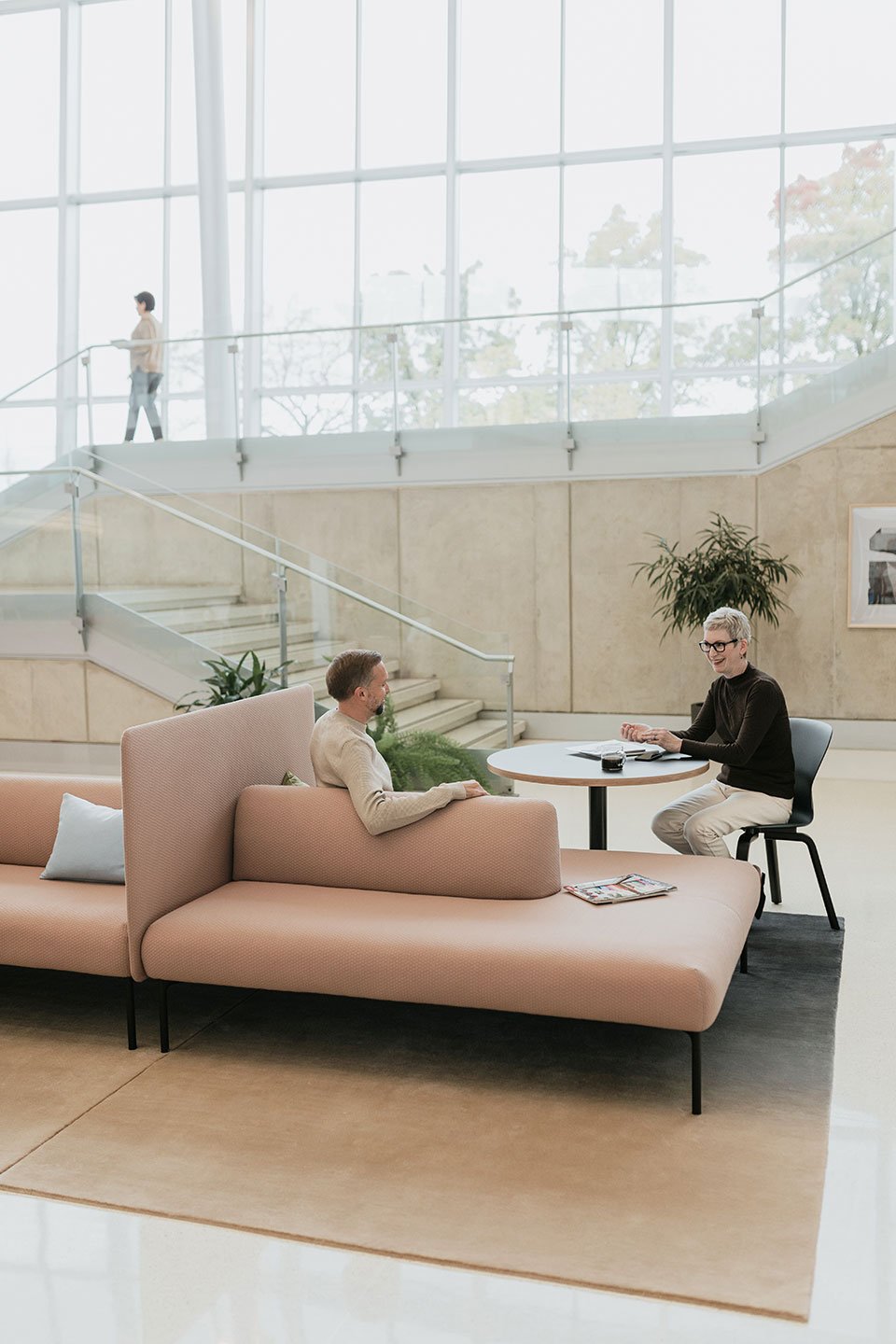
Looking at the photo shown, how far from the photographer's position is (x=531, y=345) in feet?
36.3

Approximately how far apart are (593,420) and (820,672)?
288cm

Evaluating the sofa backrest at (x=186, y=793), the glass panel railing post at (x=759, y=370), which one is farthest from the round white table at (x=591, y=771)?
the glass panel railing post at (x=759, y=370)

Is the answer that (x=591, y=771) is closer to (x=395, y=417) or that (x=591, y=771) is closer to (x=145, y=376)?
(x=395, y=417)

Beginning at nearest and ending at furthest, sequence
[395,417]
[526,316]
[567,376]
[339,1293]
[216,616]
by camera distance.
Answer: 1. [339,1293]
2. [216,616]
3. [567,376]
4. [526,316]
5. [395,417]

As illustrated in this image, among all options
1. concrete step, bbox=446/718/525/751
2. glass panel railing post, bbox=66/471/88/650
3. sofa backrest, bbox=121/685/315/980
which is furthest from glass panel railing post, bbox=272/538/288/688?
sofa backrest, bbox=121/685/315/980

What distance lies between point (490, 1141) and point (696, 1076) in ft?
2.07

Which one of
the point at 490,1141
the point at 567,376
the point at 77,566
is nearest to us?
the point at 490,1141

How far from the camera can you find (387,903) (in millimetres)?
4266

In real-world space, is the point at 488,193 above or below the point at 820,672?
above

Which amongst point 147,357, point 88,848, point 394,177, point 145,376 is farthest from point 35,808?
point 394,177

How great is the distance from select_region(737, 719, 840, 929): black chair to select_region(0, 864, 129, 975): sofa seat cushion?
2634 millimetres

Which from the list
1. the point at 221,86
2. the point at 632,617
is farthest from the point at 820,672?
the point at 221,86

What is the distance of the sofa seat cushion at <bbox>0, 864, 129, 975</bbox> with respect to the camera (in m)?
4.18

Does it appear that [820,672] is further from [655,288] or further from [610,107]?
[610,107]
